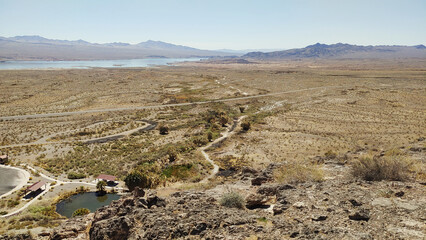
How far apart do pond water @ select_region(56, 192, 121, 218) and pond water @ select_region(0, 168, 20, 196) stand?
787 cm

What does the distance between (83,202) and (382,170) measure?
26.0m

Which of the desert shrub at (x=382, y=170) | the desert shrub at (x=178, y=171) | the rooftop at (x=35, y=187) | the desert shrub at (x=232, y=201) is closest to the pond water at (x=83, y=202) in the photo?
the rooftop at (x=35, y=187)

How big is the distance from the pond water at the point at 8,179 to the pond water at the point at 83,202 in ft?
25.8

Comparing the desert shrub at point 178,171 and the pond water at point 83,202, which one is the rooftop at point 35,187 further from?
the desert shrub at point 178,171

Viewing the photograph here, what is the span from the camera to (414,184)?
46.9 feet

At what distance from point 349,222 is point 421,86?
11052 centimetres

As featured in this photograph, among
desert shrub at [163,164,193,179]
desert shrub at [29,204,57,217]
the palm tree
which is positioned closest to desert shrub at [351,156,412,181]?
desert shrub at [163,164,193,179]

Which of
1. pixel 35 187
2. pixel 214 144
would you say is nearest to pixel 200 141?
pixel 214 144

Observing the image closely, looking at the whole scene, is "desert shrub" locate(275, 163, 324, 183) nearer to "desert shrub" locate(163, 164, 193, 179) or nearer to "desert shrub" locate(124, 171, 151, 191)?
"desert shrub" locate(163, 164, 193, 179)

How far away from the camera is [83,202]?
23.9 meters

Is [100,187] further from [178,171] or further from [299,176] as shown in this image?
[299,176]

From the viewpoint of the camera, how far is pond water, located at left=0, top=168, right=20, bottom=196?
1039 inches

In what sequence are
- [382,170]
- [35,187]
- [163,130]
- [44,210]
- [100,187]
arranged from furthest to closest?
[163,130] < [100,187] < [35,187] < [44,210] < [382,170]

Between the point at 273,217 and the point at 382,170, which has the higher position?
the point at 382,170
